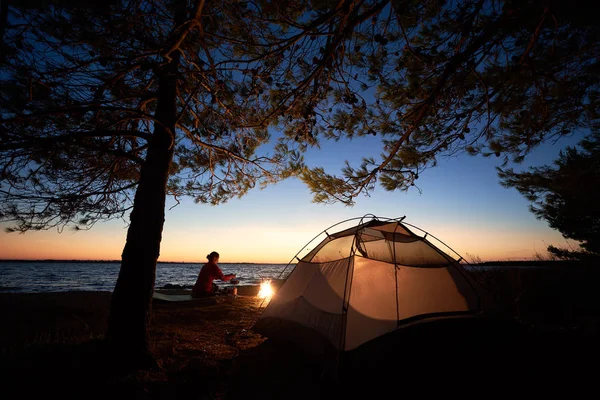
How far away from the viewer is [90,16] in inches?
97.2

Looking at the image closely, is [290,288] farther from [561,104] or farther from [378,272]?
[561,104]

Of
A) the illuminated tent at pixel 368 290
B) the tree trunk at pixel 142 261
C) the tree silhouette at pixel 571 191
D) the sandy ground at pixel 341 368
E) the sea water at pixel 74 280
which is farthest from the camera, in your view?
the sea water at pixel 74 280

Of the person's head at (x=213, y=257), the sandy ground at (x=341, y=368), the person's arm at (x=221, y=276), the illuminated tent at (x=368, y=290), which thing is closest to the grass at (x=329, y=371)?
the sandy ground at (x=341, y=368)

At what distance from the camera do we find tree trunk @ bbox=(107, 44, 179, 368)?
305 cm

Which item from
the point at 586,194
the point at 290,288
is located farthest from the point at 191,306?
the point at 586,194

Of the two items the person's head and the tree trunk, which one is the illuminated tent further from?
the person's head

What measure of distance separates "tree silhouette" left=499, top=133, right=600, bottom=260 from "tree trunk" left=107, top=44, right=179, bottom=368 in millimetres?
9781

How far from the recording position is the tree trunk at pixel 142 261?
3.05 m

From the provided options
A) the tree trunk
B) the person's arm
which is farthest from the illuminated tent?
the person's arm

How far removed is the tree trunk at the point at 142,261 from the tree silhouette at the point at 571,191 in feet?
32.1

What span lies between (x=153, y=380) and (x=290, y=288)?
82.6 inches

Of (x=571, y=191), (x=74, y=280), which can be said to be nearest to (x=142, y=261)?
(x=571, y=191)

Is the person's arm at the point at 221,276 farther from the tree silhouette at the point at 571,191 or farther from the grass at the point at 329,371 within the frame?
the tree silhouette at the point at 571,191

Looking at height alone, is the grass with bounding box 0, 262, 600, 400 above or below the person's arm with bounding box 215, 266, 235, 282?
below
